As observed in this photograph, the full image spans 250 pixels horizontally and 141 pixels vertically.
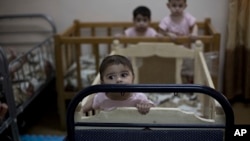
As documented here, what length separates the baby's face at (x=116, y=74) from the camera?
1.06m

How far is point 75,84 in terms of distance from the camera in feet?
6.21

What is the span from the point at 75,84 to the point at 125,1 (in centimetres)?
51

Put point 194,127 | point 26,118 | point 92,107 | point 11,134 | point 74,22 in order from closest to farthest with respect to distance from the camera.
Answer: point 194,127 → point 92,107 → point 11,134 → point 26,118 → point 74,22

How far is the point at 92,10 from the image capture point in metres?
2.02

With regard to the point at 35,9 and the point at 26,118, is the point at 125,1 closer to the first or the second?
the point at 35,9

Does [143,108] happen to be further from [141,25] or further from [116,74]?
[141,25]

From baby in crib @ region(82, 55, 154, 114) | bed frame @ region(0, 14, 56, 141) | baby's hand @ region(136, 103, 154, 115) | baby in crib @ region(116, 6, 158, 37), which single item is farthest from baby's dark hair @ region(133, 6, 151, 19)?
baby's hand @ region(136, 103, 154, 115)

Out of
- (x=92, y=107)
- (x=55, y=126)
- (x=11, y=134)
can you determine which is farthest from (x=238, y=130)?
(x=55, y=126)

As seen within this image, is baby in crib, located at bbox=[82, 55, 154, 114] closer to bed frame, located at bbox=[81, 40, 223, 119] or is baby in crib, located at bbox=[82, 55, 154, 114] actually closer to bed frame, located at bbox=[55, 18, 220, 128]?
bed frame, located at bbox=[81, 40, 223, 119]

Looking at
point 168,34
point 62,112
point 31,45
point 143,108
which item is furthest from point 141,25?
point 143,108

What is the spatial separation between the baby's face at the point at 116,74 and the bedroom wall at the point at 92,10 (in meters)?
0.69

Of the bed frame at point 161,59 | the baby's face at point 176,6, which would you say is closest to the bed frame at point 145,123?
the bed frame at point 161,59

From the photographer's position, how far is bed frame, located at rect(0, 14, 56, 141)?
186cm

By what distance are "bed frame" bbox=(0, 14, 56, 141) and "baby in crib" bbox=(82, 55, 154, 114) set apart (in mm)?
767
